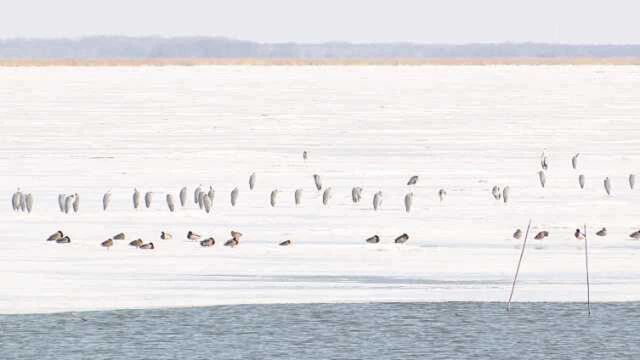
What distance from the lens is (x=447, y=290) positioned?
41.7 ft

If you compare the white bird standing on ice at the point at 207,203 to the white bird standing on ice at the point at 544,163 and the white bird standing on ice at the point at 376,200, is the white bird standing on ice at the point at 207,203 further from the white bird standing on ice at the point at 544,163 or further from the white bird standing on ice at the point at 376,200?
the white bird standing on ice at the point at 544,163

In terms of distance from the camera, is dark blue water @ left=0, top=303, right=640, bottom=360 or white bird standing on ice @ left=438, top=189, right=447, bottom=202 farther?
white bird standing on ice @ left=438, top=189, right=447, bottom=202

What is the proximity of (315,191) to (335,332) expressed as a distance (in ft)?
31.3

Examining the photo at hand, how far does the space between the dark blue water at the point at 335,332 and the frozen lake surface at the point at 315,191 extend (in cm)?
42

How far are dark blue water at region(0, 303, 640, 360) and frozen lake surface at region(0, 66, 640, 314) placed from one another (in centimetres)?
42

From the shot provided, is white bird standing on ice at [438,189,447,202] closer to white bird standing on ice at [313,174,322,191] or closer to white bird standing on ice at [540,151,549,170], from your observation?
white bird standing on ice at [313,174,322,191]

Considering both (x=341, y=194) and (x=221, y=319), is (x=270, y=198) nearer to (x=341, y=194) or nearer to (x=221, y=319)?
(x=341, y=194)

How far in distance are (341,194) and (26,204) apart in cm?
426

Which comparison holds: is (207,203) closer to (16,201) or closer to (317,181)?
(16,201)

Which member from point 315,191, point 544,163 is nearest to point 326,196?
point 315,191

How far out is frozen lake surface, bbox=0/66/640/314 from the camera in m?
13.1

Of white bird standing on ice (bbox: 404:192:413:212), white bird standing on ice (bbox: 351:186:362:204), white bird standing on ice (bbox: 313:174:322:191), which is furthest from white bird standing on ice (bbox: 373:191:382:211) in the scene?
white bird standing on ice (bbox: 313:174:322:191)

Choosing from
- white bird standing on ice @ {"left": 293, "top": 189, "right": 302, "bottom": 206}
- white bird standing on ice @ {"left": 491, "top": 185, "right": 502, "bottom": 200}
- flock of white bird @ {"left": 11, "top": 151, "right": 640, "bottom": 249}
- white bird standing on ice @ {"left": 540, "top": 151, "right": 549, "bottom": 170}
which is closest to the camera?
flock of white bird @ {"left": 11, "top": 151, "right": 640, "bottom": 249}

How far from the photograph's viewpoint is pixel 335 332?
11023 millimetres
